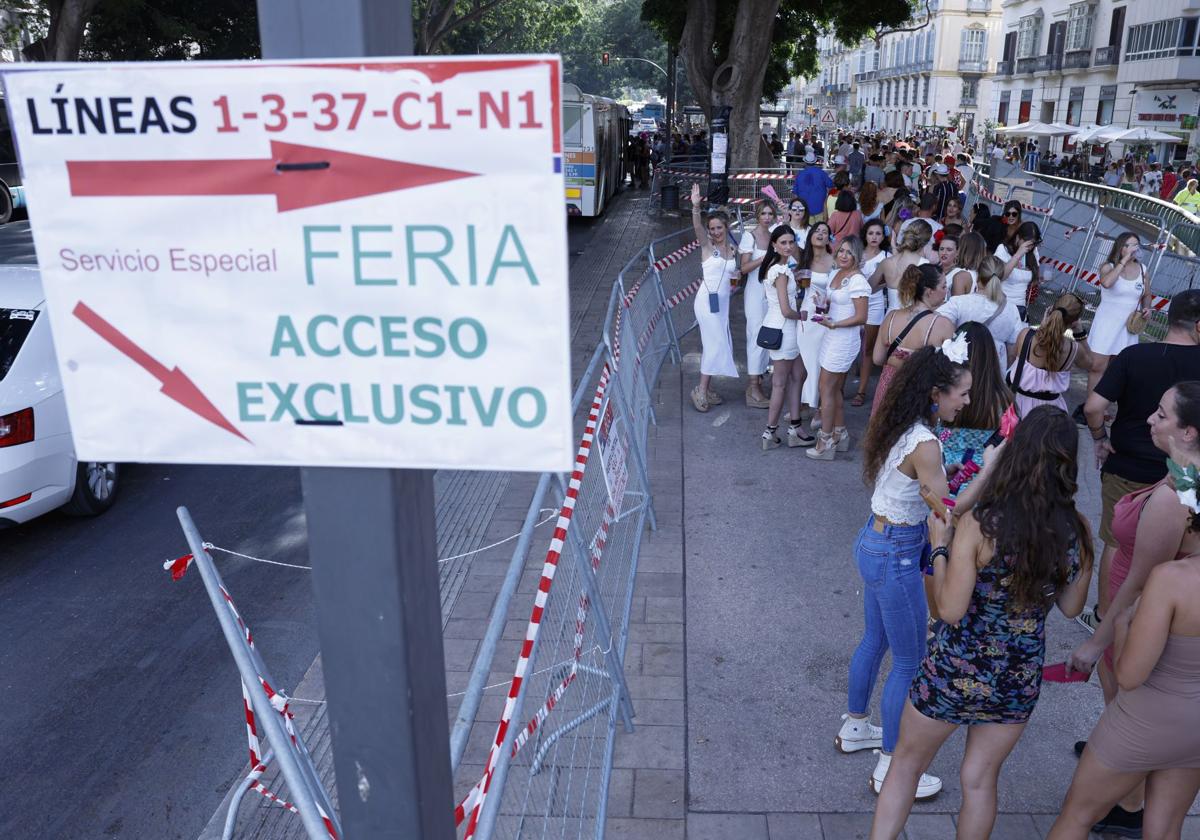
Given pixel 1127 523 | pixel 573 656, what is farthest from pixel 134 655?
pixel 1127 523

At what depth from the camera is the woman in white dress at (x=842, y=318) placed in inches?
291

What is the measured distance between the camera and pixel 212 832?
408cm

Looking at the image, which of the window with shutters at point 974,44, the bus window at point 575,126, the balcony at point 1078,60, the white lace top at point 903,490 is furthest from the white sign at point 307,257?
the window with shutters at point 974,44

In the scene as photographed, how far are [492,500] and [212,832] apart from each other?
3596mm

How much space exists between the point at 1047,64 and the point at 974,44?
62.2 ft

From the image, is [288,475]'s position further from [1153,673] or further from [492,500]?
[1153,673]

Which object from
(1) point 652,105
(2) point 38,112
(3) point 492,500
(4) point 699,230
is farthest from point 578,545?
(1) point 652,105

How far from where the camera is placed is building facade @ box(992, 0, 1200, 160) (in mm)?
39656

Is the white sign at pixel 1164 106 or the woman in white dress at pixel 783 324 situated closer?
the woman in white dress at pixel 783 324

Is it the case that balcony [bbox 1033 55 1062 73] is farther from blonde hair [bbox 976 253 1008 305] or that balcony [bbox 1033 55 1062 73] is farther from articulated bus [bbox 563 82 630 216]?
blonde hair [bbox 976 253 1008 305]

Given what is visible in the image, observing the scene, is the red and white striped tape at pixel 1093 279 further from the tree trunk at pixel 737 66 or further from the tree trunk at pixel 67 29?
the tree trunk at pixel 67 29

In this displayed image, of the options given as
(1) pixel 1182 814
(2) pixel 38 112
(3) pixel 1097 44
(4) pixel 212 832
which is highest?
(3) pixel 1097 44

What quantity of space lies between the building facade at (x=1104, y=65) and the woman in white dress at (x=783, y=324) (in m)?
35.5

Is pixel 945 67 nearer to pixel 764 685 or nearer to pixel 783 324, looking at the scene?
pixel 783 324
